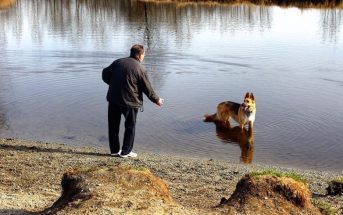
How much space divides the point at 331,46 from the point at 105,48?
996 cm

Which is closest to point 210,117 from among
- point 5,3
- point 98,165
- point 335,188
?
point 98,165

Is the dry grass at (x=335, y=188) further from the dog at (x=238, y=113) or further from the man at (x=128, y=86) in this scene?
the dog at (x=238, y=113)

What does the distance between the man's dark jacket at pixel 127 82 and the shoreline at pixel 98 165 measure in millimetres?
1082

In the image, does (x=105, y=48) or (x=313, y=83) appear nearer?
(x=313, y=83)

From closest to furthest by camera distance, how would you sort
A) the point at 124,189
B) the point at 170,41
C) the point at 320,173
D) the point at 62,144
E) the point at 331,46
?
the point at 124,189, the point at 320,173, the point at 62,144, the point at 331,46, the point at 170,41

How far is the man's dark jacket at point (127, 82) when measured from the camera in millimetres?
8961

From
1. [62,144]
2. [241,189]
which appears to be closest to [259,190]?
[241,189]

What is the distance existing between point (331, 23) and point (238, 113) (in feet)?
58.9

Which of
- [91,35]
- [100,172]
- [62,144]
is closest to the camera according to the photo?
[100,172]

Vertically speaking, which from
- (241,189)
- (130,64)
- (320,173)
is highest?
(130,64)

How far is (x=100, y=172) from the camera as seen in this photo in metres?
6.09

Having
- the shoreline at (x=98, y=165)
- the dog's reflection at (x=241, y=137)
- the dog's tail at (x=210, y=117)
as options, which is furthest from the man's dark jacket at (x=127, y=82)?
the dog's tail at (x=210, y=117)

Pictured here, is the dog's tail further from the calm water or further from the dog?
the calm water

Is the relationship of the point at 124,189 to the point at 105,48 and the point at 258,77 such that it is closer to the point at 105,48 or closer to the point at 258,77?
the point at 258,77
